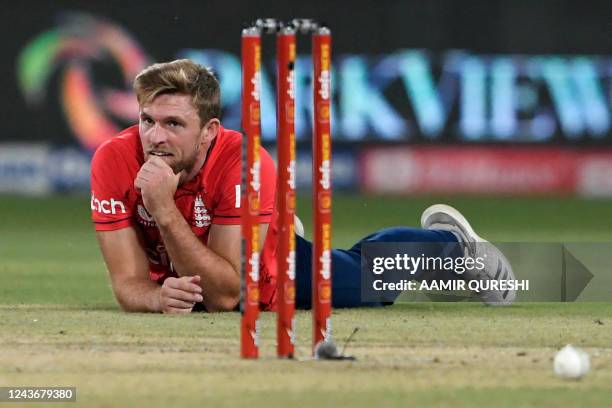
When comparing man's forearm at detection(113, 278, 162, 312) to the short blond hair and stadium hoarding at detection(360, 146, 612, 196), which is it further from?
stadium hoarding at detection(360, 146, 612, 196)

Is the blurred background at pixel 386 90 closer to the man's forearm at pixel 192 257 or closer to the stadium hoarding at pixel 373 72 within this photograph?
the stadium hoarding at pixel 373 72

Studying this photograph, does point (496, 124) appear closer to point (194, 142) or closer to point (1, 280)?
point (1, 280)

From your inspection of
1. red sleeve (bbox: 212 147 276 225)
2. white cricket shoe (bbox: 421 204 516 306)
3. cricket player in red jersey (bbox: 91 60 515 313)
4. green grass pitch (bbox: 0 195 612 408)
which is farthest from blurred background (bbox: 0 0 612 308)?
red sleeve (bbox: 212 147 276 225)

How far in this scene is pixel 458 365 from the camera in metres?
5.05

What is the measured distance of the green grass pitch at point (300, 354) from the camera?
442 cm

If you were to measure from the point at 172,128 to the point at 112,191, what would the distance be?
0.43 meters

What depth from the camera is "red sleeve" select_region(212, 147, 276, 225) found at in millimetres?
6234

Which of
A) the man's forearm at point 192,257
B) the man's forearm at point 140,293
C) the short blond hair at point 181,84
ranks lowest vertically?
the man's forearm at point 140,293

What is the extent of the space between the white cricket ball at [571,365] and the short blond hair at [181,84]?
2110 millimetres

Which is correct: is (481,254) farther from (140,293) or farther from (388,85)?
(388,85)

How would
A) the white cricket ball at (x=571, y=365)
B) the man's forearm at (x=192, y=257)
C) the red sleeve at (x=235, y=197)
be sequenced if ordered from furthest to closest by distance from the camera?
the red sleeve at (x=235, y=197)
the man's forearm at (x=192, y=257)
the white cricket ball at (x=571, y=365)

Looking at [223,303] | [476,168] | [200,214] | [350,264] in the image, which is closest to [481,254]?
[350,264]

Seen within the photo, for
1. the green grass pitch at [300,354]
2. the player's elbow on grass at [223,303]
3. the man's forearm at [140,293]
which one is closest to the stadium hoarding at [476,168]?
the green grass pitch at [300,354]

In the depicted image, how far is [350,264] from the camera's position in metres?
6.81
